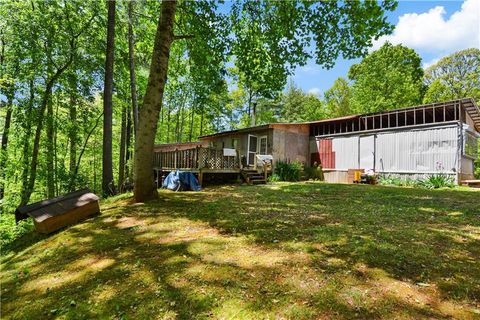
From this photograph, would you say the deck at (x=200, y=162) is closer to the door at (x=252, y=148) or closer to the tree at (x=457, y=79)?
the door at (x=252, y=148)

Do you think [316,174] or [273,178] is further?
[316,174]

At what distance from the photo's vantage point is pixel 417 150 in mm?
14922

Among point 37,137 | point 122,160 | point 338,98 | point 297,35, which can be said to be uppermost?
point 338,98

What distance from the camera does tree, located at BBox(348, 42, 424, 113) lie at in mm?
24750

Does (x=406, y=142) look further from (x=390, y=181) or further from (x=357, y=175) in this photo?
(x=357, y=175)

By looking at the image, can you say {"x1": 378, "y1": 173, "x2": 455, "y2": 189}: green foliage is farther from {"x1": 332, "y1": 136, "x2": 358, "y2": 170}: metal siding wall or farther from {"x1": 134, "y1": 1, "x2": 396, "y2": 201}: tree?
{"x1": 134, "y1": 1, "x2": 396, "y2": 201}: tree

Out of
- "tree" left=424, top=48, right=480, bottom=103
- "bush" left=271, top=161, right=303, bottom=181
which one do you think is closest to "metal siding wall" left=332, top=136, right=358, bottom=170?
"bush" left=271, top=161, right=303, bottom=181

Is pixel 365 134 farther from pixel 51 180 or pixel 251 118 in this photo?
pixel 51 180

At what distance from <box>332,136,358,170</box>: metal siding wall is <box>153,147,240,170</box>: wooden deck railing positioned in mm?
8350

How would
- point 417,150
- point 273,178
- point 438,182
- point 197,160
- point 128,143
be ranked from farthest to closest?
point 128,143, point 273,178, point 417,150, point 438,182, point 197,160

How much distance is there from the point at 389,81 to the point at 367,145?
12.2 metres

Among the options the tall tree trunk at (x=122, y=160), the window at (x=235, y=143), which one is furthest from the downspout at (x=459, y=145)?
the tall tree trunk at (x=122, y=160)

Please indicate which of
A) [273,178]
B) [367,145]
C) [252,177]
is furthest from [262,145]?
[367,145]

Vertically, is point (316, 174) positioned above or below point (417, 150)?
below
